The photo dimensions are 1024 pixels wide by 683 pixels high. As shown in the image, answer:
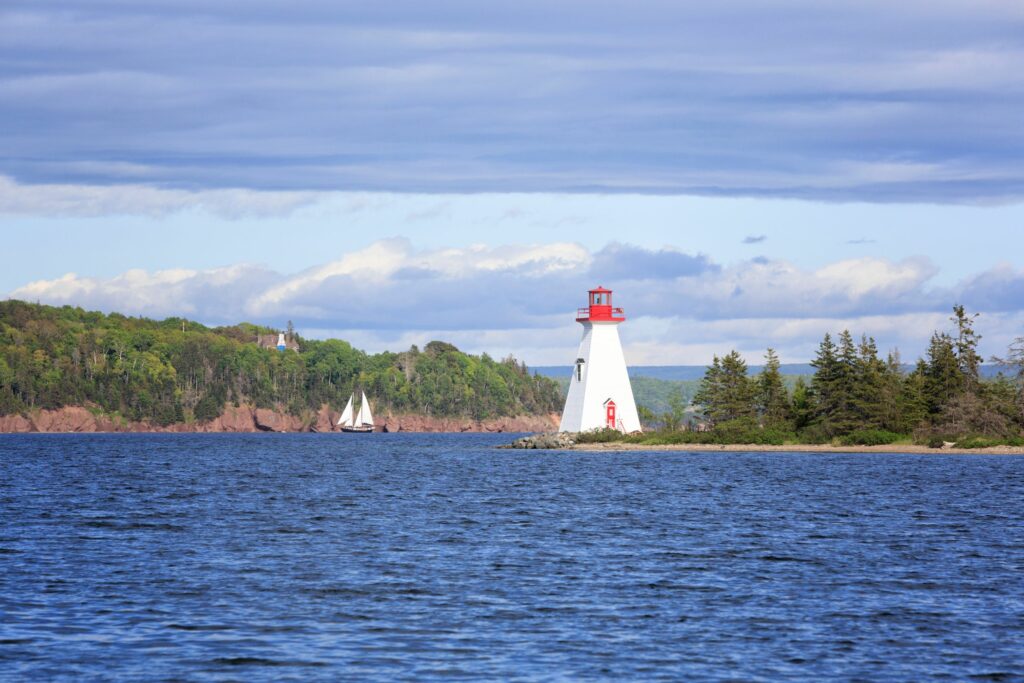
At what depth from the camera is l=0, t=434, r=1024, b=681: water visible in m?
20.6

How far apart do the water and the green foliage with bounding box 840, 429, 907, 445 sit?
127 feet

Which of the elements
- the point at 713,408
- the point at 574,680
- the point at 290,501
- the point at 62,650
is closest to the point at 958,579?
the point at 574,680

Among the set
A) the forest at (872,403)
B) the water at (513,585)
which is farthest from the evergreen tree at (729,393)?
A: the water at (513,585)

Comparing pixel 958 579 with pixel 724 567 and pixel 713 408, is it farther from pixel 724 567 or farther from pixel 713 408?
pixel 713 408

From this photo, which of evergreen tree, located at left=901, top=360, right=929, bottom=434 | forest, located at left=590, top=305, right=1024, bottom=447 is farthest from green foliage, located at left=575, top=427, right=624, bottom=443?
evergreen tree, located at left=901, top=360, right=929, bottom=434

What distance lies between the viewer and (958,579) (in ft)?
97.1

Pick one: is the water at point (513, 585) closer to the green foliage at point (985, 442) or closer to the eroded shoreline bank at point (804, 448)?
the green foliage at point (985, 442)

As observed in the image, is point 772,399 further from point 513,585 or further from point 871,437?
point 513,585

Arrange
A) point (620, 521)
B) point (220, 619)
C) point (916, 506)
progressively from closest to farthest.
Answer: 1. point (220, 619)
2. point (620, 521)
3. point (916, 506)

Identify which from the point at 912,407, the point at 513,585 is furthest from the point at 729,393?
the point at 513,585

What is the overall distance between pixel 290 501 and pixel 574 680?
35.4 meters

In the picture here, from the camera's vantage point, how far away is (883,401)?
98.6 meters

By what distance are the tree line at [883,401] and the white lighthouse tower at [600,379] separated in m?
9.01

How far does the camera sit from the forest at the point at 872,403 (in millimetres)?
93875
